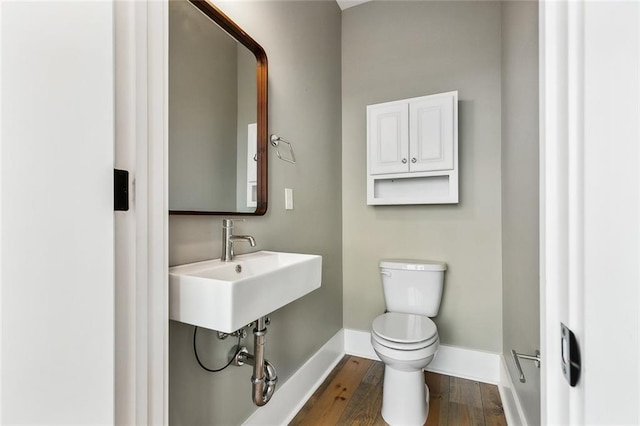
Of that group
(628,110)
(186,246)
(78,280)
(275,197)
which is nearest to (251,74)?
(275,197)

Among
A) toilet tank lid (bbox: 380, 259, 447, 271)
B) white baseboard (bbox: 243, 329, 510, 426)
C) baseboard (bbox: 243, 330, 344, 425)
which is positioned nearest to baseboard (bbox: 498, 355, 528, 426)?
white baseboard (bbox: 243, 329, 510, 426)

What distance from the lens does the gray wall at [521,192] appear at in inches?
39.0

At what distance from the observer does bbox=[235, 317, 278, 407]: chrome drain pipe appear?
1081 millimetres

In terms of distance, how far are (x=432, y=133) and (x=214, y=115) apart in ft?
4.30

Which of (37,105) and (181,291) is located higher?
(37,105)

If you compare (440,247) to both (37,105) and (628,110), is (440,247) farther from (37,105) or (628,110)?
(37,105)

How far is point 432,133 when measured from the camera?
5.86ft

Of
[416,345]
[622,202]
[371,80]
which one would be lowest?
[416,345]

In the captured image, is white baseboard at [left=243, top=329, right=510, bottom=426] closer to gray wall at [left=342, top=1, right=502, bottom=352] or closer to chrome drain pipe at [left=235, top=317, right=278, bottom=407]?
gray wall at [left=342, top=1, right=502, bottom=352]

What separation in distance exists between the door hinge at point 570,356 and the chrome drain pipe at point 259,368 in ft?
3.04

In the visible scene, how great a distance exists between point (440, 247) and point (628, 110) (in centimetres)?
172

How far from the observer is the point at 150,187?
60 centimetres

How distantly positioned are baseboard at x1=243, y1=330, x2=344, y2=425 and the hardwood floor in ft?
0.13

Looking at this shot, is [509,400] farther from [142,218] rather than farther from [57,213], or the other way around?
[57,213]
